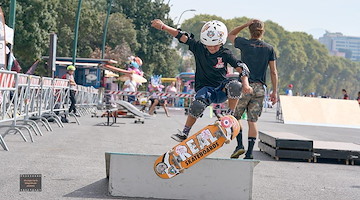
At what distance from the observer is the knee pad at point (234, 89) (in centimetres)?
758

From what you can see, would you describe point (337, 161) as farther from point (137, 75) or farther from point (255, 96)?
point (137, 75)

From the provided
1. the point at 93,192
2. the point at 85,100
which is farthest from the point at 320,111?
the point at 93,192

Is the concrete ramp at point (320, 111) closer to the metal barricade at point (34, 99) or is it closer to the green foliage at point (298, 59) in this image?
the metal barricade at point (34, 99)

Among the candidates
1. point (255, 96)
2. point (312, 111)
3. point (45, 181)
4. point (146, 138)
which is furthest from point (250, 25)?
point (312, 111)

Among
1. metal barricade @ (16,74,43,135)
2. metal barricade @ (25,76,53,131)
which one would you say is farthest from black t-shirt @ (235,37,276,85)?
metal barricade @ (25,76,53,131)

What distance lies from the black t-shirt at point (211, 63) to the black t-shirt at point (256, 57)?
1021mm

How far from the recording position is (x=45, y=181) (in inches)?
299

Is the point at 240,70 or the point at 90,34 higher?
the point at 90,34

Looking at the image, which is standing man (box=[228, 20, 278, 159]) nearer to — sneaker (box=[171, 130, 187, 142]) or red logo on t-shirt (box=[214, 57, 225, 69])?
red logo on t-shirt (box=[214, 57, 225, 69])

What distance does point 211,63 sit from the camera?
25.6ft

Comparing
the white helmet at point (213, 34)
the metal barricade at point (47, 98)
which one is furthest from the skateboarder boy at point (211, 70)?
the metal barricade at point (47, 98)

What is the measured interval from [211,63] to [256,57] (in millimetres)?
1216

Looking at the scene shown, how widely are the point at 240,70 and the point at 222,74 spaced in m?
0.28

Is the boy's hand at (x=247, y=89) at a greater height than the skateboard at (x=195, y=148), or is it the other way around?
the boy's hand at (x=247, y=89)
